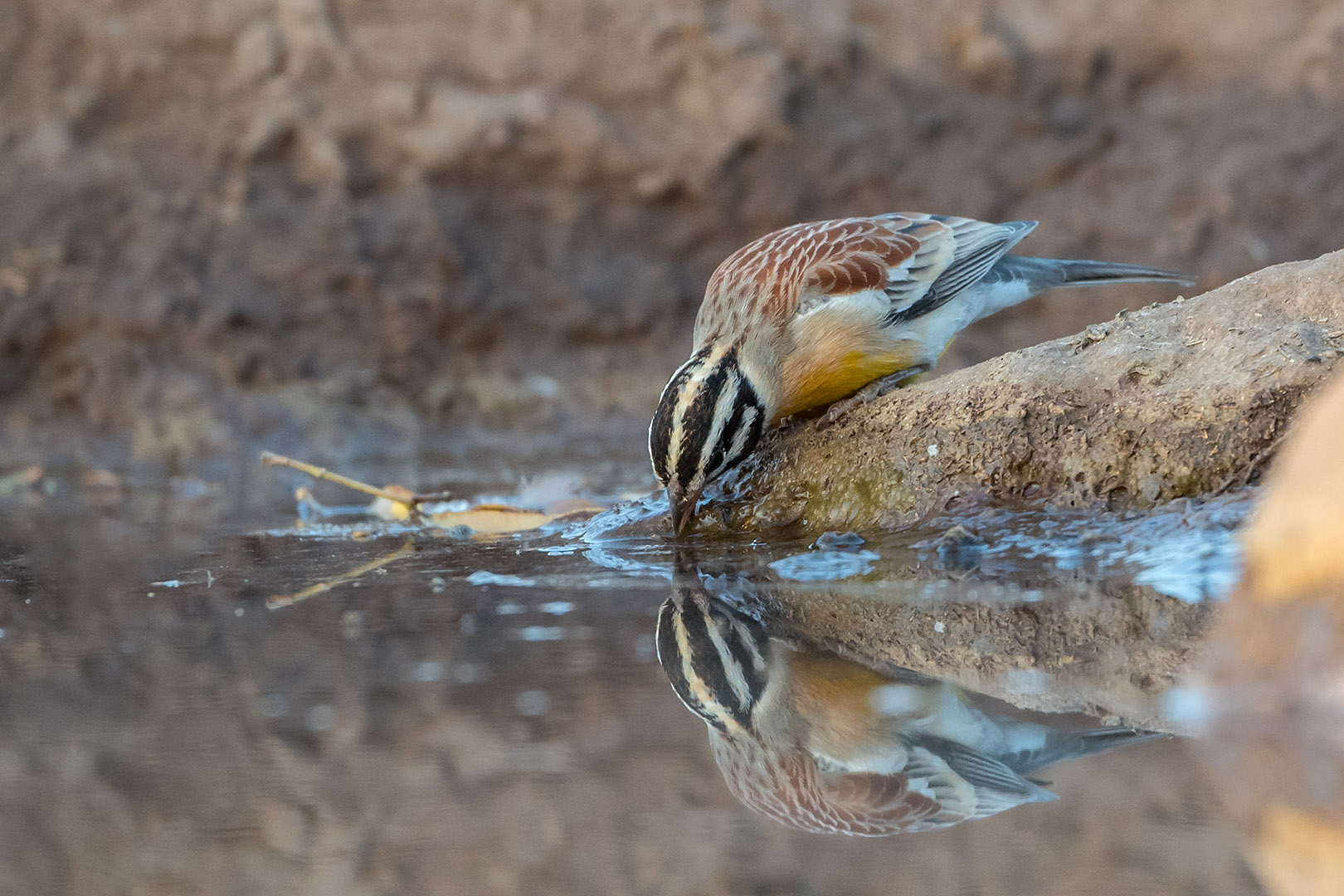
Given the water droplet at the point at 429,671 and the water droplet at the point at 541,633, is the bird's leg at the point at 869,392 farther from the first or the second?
the water droplet at the point at 429,671

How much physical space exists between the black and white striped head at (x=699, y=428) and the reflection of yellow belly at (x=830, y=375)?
0.83 ft

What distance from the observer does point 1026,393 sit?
402cm

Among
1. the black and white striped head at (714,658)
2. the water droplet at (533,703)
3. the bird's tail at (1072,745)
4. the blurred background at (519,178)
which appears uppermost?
the blurred background at (519,178)

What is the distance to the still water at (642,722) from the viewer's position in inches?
66.3

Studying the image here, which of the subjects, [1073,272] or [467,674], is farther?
[1073,272]

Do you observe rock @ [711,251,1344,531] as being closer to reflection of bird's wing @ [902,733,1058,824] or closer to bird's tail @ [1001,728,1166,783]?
bird's tail @ [1001,728,1166,783]

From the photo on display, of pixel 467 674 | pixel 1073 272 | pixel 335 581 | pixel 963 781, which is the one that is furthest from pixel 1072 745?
pixel 1073 272

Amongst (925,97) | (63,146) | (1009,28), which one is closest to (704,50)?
(925,97)

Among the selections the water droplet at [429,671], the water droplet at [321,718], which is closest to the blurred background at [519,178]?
the water droplet at [429,671]

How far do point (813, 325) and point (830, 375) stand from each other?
0.61ft

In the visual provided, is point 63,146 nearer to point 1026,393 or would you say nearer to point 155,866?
point 1026,393

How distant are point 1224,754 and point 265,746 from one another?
1.53 meters

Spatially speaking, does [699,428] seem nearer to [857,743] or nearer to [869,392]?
[869,392]

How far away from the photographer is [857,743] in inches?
85.2
